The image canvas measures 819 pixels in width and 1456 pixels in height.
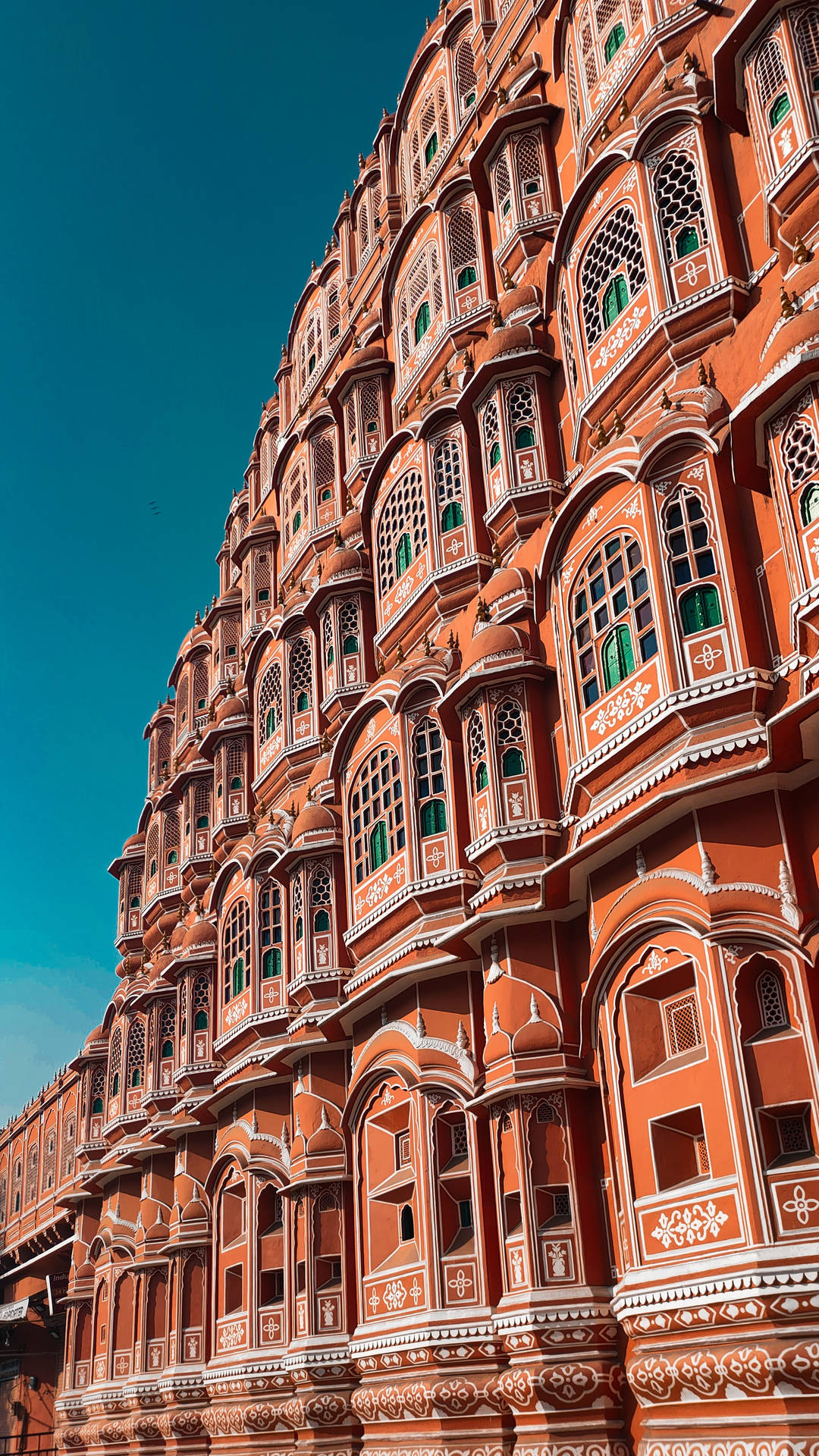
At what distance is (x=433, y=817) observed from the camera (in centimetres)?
2066

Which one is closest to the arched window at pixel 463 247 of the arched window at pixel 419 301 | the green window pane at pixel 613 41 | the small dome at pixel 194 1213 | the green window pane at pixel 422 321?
the arched window at pixel 419 301

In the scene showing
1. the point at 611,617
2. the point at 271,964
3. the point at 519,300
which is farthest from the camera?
the point at 271,964

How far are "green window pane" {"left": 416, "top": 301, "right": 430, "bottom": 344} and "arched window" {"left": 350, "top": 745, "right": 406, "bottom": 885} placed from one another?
8.81 m

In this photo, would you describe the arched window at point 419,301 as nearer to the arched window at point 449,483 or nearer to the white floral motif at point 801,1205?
the arched window at point 449,483

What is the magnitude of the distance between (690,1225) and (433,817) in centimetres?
812

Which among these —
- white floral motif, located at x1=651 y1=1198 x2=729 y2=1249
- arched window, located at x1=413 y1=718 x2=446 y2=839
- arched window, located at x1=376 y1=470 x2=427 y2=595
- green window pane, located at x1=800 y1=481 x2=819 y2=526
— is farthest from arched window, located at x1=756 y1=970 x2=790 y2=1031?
arched window, located at x1=376 y1=470 x2=427 y2=595

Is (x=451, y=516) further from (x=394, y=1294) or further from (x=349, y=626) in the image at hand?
(x=394, y=1294)

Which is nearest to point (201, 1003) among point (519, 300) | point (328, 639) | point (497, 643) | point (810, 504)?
point (328, 639)

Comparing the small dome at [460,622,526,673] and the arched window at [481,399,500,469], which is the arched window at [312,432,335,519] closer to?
the arched window at [481,399,500,469]

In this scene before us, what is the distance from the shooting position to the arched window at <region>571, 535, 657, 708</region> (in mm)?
16141

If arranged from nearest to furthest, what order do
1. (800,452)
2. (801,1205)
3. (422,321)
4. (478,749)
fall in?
1. (801,1205)
2. (800,452)
3. (478,749)
4. (422,321)

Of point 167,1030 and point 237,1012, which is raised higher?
point 167,1030

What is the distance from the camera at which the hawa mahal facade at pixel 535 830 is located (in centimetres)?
1387

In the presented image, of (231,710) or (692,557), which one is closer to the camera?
(692,557)
